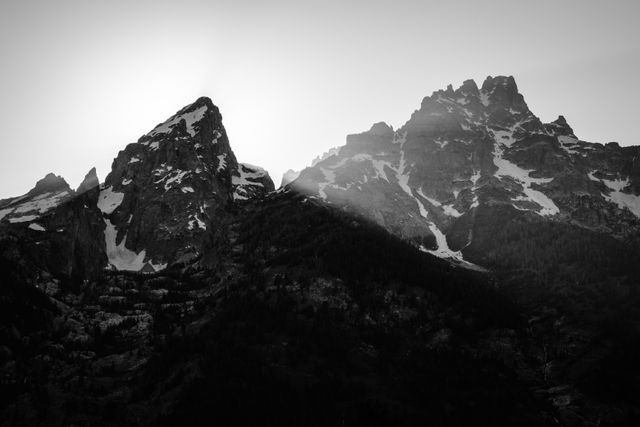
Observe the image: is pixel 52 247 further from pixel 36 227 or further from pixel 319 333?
pixel 319 333

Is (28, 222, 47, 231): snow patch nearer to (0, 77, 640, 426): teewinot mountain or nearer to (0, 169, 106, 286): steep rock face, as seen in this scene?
(0, 169, 106, 286): steep rock face

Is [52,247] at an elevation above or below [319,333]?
above

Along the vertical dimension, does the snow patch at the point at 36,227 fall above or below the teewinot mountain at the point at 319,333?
above

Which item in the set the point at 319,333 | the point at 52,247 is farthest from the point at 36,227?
the point at 319,333

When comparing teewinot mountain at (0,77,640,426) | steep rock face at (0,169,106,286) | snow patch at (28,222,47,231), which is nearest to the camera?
teewinot mountain at (0,77,640,426)

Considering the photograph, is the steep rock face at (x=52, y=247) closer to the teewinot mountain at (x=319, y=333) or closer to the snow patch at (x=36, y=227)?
the snow patch at (x=36, y=227)

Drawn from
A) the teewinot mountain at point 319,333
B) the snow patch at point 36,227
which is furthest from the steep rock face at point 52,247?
the teewinot mountain at point 319,333

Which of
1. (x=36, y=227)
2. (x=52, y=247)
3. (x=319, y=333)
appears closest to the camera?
(x=319, y=333)

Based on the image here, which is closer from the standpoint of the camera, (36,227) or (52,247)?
(52,247)

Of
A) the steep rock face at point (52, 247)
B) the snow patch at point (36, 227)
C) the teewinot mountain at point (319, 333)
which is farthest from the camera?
the snow patch at point (36, 227)

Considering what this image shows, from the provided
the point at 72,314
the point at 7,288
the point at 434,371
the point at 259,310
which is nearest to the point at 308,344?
the point at 259,310

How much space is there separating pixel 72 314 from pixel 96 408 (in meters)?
47.0

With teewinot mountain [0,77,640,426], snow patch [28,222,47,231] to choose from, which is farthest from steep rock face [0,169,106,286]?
teewinot mountain [0,77,640,426]

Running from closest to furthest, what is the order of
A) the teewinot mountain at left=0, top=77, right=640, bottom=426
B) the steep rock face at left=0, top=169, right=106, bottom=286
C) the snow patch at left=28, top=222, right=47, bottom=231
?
the teewinot mountain at left=0, top=77, right=640, bottom=426 → the steep rock face at left=0, top=169, right=106, bottom=286 → the snow patch at left=28, top=222, right=47, bottom=231
